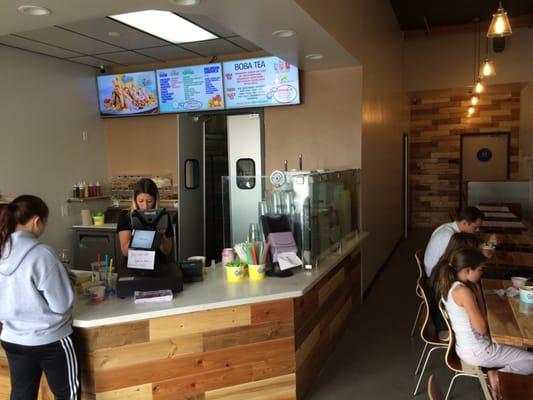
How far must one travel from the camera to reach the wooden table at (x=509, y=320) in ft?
6.94

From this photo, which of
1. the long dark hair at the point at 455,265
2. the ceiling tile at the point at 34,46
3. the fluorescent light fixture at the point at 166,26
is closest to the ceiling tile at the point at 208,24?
the fluorescent light fixture at the point at 166,26

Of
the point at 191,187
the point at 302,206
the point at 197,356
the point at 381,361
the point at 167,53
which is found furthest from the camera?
the point at 191,187

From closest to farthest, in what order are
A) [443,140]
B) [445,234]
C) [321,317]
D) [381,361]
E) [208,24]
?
[321,317] → [381,361] → [445,234] → [208,24] → [443,140]

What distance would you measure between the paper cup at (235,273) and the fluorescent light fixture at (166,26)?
212cm

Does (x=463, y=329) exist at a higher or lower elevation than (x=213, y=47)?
lower

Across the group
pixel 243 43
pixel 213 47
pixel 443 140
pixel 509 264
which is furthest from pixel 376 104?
pixel 443 140

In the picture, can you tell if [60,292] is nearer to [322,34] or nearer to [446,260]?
[446,260]

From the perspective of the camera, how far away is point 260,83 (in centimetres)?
477

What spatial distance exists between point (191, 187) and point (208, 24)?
1930mm

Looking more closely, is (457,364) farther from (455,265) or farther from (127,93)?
(127,93)

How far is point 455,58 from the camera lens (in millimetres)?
7863

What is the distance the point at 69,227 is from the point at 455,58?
6579 millimetres

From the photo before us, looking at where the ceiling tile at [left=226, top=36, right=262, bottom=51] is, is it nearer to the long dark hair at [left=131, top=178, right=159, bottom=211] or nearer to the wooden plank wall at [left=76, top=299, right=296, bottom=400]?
the long dark hair at [left=131, top=178, right=159, bottom=211]

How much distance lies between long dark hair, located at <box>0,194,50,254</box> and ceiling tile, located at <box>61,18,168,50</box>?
7.40 feet
